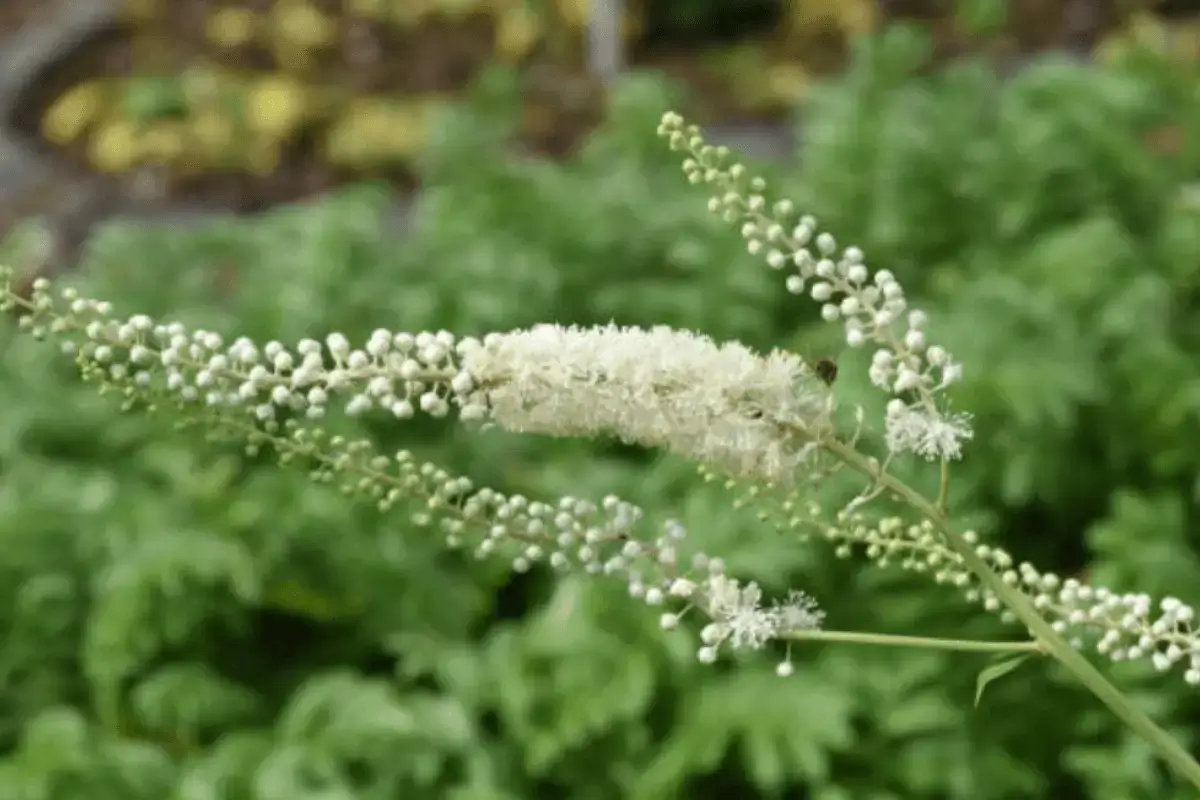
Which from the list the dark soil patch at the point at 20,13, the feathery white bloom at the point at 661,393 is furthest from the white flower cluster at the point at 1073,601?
the dark soil patch at the point at 20,13

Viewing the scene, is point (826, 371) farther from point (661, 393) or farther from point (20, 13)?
point (20, 13)

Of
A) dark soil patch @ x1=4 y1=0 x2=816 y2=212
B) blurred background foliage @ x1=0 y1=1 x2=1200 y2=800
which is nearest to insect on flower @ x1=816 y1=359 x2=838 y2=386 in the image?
blurred background foliage @ x1=0 y1=1 x2=1200 y2=800

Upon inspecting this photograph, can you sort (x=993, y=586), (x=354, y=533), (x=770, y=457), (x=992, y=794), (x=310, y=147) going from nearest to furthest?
(x=770, y=457) → (x=993, y=586) → (x=992, y=794) → (x=354, y=533) → (x=310, y=147)

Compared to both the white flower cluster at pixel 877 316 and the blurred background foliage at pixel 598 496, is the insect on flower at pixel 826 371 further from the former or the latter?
the blurred background foliage at pixel 598 496

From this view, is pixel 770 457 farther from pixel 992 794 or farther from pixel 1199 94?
pixel 1199 94

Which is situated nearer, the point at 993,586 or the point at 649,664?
the point at 993,586

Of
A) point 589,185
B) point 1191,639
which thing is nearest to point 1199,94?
point 589,185


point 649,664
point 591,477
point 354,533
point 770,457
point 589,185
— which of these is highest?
point 589,185
